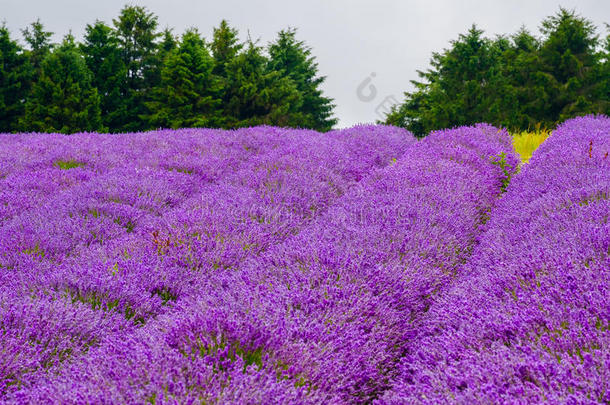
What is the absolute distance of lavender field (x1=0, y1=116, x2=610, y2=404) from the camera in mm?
1989

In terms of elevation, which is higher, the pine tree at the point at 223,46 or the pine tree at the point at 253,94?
the pine tree at the point at 223,46

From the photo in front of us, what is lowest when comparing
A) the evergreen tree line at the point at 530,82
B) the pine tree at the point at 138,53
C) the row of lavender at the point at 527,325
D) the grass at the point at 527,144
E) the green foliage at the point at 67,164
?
the row of lavender at the point at 527,325

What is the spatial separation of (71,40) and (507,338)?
1058 inches

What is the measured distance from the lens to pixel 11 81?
2391 cm

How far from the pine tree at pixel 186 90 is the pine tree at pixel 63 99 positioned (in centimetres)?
275

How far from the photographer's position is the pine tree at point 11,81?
916 inches

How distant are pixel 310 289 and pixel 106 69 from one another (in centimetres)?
2445

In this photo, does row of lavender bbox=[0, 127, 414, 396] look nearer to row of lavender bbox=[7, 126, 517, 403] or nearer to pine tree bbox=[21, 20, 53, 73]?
row of lavender bbox=[7, 126, 517, 403]

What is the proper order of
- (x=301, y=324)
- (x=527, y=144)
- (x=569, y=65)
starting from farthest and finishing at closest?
1. (x=569, y=65)
2. (x=527, y=144)
3. (x=301, y=324)

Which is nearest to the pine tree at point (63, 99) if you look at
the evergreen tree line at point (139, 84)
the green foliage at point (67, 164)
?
the evergreen tree line at point (139, 84)

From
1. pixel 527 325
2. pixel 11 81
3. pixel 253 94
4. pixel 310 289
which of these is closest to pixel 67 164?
pixel 310 289

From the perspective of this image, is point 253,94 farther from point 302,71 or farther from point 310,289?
point 310,289

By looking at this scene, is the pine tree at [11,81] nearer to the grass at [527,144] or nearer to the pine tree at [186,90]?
the pine tree at [186,90]

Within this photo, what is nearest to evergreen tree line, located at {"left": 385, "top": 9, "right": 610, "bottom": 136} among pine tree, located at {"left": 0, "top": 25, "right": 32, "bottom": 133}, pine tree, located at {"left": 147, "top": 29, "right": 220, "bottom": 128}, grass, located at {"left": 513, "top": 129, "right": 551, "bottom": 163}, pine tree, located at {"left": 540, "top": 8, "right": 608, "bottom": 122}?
pine tree, located at {"left": 540, "top": 8, "right": 608, "bottom": 122}
